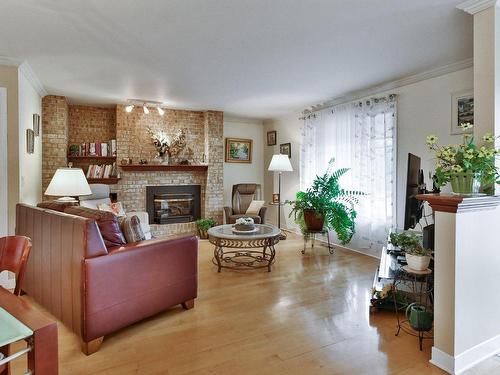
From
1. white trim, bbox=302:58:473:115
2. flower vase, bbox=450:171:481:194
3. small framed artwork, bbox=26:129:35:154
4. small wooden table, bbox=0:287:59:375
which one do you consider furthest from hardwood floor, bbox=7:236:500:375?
white trim, bbox=302:58:473:115

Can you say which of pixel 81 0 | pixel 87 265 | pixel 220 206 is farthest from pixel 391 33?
pixel 220 206

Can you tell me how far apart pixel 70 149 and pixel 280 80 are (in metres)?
3.82

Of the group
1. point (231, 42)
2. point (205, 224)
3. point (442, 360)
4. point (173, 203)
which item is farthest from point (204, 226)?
point (442, 360)

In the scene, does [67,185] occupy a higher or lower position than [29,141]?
lower

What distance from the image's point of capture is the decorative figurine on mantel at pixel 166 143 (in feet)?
19.2

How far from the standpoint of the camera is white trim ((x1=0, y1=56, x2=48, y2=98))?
333cm

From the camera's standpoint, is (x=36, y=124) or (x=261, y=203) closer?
(x=36, y=124)

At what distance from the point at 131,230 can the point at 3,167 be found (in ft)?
6.66

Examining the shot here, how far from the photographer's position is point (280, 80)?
408 cm

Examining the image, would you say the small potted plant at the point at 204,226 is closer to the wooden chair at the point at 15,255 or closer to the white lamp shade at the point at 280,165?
the white lamp shade at the point at 280,165

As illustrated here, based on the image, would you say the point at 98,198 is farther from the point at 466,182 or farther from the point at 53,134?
the point at 466,182

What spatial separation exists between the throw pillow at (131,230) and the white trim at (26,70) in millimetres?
2354

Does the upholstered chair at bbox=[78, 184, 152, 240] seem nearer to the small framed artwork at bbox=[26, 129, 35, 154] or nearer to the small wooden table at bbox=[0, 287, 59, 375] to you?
the small framed artwork at bbox=[26, 129, 35, 154]

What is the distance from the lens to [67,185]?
3240 millimetres
